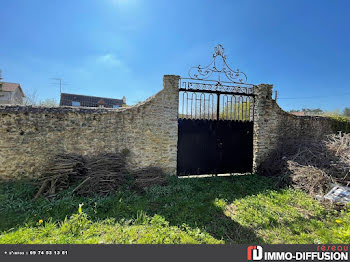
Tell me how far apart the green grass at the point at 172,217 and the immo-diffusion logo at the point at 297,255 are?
278 mm

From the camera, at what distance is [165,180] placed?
5473 millimetres

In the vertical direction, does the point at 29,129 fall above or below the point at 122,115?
below

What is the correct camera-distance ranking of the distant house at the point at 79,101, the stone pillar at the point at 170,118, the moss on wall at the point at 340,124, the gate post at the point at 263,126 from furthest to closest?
the distant house at the point at 79,101 < the moss on wall at the point at 340,124 < the gate post at the point at 263,126 < the stone pillar at the point at 170,118

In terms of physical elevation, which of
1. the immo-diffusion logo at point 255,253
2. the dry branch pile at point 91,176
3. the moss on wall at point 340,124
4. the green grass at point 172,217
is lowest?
the immo-diffusion logo at point 255,253

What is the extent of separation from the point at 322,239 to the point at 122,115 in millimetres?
5814

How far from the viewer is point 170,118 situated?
6.02 m

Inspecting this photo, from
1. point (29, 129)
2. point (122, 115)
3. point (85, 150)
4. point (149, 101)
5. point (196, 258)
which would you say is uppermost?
point (149, 101)

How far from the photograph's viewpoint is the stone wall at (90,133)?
491cm

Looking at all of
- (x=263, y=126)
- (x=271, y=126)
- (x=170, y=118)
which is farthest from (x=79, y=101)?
(x=271, y=126)

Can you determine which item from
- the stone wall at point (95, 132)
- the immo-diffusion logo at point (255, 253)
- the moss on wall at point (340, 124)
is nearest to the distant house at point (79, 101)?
the stone wall at point (95, 132)

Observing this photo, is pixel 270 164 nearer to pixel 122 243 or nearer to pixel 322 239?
pixel 322 239

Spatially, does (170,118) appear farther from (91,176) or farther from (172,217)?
(172,217)

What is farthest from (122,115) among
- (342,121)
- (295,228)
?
(342,121)

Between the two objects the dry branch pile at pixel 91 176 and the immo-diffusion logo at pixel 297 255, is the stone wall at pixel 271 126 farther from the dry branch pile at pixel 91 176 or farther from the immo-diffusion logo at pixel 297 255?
the immo-diffusion logo at pixel 297 255
